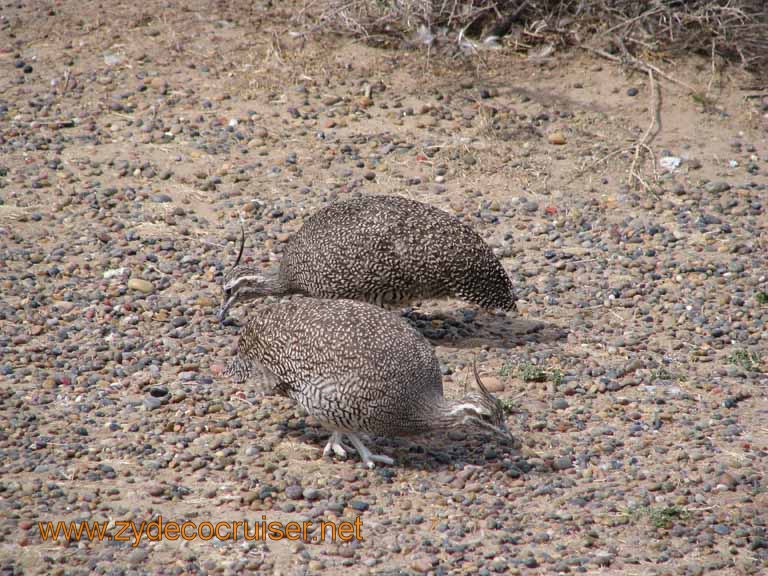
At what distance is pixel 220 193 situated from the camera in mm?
9211

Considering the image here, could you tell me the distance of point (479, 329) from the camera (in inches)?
304

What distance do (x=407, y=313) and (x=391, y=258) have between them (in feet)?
3.13

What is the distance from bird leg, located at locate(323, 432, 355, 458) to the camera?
6147mm

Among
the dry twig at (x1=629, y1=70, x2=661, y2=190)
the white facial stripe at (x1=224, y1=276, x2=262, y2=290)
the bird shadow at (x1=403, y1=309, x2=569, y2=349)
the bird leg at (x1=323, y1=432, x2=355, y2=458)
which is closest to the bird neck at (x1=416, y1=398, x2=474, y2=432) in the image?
the bird leg at (x1=323, y1=432, x2=355, y2=458)

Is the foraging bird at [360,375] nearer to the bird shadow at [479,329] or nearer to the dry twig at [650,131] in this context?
the bird shadow at [479,329]

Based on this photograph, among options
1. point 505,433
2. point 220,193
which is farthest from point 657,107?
point 505,433

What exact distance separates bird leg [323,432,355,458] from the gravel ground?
0.09 meters

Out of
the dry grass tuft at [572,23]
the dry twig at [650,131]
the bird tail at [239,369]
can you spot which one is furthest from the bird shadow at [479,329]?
the dry grass tuft at [572,23]

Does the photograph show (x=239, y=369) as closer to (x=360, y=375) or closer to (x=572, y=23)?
(x=360, y=375)

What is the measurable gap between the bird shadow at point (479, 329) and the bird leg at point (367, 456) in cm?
155

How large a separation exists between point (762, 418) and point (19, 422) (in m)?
4.56

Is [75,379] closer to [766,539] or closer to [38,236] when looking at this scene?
[38,236]

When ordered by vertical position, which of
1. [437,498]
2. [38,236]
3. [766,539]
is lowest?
[38,236]

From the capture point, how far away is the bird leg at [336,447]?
242 inches
